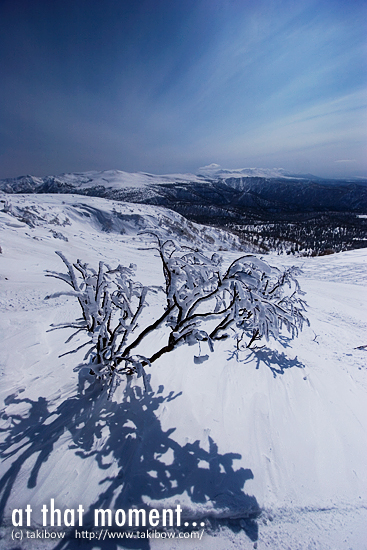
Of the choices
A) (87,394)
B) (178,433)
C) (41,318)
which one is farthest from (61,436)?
(41,318)

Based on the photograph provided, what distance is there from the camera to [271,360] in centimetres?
622

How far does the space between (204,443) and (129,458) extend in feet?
4.02

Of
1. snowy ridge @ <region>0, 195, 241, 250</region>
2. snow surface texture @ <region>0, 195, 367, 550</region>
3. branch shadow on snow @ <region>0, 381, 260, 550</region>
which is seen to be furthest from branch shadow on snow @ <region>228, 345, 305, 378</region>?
snowy ridge @ <region>0, 195, 241, 250</region>

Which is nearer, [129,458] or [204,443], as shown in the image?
[129,458]

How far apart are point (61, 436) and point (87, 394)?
2.86 feet

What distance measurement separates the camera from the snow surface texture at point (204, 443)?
2.80 metres

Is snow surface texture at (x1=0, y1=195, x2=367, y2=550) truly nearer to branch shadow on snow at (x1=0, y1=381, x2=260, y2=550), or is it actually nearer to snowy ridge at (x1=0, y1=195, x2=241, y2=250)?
branch shadow on snow at (x1=0, y1=381, x2=260, y2=550)

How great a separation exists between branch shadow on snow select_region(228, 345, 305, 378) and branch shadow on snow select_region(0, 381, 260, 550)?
2.78m

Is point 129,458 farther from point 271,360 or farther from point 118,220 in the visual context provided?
point 118,220

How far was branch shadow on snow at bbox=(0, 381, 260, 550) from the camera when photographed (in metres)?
2.80

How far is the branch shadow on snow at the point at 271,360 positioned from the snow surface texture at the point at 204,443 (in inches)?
1.6

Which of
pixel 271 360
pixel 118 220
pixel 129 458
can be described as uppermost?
pixel 118 220

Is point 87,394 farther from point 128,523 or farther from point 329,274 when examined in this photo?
point 329,274

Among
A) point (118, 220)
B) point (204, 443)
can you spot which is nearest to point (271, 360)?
point (204, 443)
